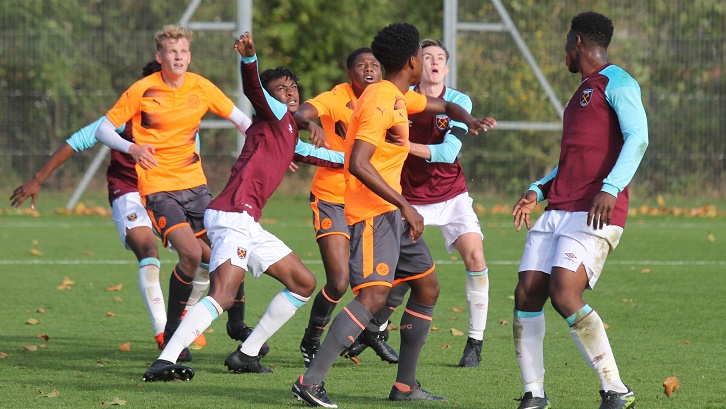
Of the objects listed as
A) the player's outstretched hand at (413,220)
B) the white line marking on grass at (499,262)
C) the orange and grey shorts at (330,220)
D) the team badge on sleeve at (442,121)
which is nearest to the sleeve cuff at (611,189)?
the player's outstretched hand at (413,220)

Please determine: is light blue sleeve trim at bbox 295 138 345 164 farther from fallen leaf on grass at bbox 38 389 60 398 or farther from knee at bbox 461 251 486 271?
fallen leaf on grass at bbox 38 389 60 398

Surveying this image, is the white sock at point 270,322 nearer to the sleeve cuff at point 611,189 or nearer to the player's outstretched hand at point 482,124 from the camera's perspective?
the player's outstretched hand at point 482,124

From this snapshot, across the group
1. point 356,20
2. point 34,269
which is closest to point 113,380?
point 34,269

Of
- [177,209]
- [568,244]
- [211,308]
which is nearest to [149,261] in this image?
[177,209]

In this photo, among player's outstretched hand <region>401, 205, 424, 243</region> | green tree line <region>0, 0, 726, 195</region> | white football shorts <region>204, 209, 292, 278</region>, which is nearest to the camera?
player's outstretched hand <region>401, 205, 424, 243</region>

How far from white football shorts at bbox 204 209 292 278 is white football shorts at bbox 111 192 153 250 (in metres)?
1.89

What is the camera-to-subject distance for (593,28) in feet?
19.8

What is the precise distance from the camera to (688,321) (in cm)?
926

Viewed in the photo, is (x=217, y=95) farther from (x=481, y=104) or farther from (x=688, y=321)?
(x=481, y=104)

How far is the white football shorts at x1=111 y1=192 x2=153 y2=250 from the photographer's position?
8.88m

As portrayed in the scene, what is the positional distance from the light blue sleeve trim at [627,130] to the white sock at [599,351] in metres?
0.68

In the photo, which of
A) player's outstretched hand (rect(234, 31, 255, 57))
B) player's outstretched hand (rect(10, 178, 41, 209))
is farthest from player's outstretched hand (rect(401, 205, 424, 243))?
player's outstretched hand (rect(10, 178, 41, 209))

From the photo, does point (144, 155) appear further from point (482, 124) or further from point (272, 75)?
point (482, 124)

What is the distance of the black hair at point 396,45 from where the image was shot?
6.09 meters
